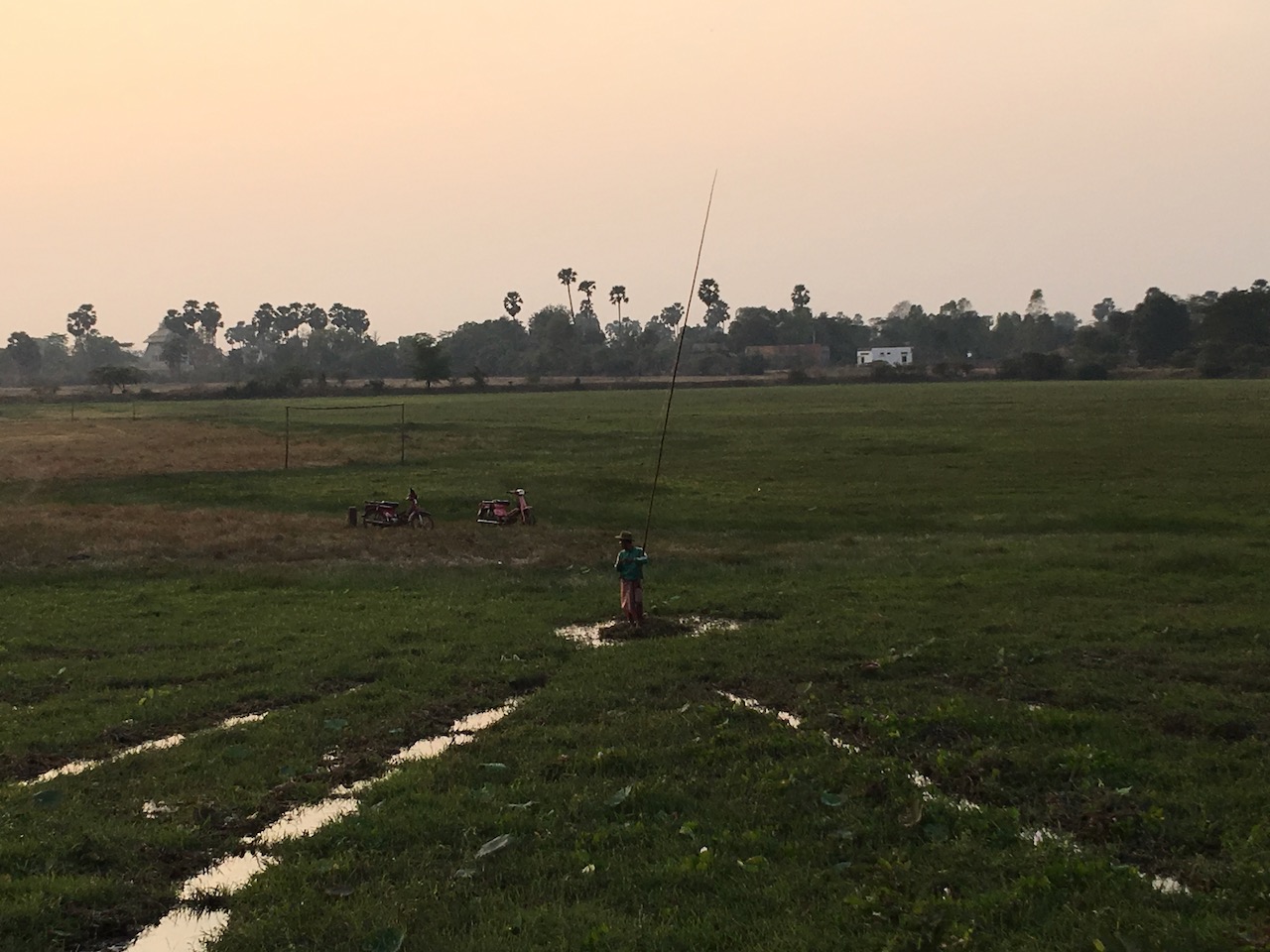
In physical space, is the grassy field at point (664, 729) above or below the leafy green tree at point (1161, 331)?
below

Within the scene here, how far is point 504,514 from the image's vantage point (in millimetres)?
30438

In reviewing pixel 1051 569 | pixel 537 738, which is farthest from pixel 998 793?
pixel 1051 569

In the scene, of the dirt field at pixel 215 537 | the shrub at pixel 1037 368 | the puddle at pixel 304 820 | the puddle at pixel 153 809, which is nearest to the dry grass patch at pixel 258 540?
the dirt field at pixel 215 537

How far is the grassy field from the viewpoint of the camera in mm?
7750

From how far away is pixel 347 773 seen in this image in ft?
36.1

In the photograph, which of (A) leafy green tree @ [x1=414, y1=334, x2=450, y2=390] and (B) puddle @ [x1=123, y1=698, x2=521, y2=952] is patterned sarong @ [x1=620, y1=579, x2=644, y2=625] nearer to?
(B) puddle @ [x1=123, y1=698, x2=521, y2=952]

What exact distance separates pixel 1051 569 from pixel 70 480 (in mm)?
35578

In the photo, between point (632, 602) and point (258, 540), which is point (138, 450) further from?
point (632, 602)

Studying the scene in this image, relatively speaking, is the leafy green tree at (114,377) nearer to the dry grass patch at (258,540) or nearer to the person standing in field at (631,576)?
the dry grass patch at (258,540)

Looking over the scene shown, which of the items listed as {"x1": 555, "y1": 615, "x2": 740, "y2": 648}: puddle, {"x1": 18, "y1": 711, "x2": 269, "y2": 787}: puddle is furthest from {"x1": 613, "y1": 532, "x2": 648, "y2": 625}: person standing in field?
{"x1": 18, "y1": 711, "x2": 269, "y2": 787}: puddle

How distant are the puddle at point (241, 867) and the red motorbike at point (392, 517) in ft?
60.7

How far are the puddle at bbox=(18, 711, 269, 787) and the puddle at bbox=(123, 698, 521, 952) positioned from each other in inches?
60.5

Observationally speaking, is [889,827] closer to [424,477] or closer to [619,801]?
[619,801]

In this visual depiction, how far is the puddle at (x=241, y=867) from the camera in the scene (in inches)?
304
